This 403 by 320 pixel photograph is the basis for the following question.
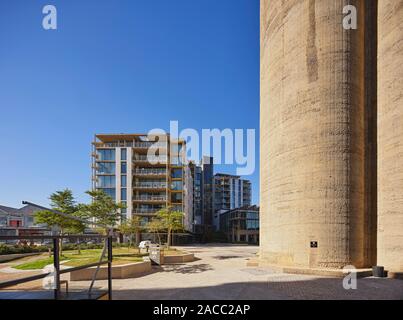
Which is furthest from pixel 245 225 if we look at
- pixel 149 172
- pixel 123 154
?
pixel 123 154

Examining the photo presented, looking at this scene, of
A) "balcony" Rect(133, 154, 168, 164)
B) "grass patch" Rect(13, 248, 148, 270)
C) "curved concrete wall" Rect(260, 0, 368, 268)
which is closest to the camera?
"curved concrete wall" Rect(260, 0, 368, 268)

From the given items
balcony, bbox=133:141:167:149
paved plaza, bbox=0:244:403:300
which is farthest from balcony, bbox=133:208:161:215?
paved plaza, bbox=0:244:403:300

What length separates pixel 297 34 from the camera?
17781 mm

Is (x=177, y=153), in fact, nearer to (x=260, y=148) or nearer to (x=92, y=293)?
(x=260, y=148)

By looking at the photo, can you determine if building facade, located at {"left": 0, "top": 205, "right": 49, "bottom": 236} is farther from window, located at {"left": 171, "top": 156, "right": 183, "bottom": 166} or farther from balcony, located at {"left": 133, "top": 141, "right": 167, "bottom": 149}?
window, located at {"left": 171, "top": 156, "right": 183, "bottom": 166}

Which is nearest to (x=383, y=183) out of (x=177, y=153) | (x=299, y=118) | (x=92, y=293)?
(x=299, y=118)

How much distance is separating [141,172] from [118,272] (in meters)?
37.0

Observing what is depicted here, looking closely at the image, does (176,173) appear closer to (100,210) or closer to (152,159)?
(152,159)

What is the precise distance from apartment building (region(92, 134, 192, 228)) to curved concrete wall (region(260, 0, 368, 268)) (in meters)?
33.2

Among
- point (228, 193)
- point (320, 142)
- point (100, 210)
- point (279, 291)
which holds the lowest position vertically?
point (228, 193)

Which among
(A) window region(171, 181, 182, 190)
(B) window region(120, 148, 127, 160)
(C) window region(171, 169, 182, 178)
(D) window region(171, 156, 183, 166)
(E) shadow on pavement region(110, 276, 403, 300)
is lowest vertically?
(E) shadow on pavement region(110, 276, 403, 300)

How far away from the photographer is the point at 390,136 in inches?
608

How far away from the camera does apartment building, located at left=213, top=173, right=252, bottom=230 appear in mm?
92500
